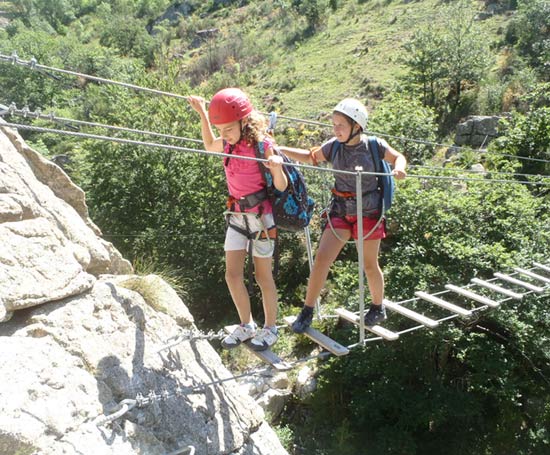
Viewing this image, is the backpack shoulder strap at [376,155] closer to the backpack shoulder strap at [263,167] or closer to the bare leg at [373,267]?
the bare leg at [373,267]

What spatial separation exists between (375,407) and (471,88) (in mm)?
15065

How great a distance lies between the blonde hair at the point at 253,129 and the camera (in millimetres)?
3967

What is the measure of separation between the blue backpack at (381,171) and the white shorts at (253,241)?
783 mm

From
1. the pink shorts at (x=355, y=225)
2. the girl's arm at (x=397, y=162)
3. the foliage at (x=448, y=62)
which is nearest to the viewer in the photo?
the girl's arm at (x=397, y=162)

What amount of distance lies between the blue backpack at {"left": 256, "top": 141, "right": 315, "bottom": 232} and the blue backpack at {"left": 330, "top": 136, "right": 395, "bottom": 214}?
0.45 meters

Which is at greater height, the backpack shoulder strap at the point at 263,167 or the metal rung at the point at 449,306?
the backpack shoulder strap at the point at 263,167

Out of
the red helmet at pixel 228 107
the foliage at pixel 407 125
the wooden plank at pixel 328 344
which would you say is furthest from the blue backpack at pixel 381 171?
the foliage at pixel 407 125

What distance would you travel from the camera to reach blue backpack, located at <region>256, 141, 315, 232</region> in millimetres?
4184

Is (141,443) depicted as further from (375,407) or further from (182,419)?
(375,407)

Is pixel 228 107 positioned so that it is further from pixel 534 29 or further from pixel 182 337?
pixel 534 29

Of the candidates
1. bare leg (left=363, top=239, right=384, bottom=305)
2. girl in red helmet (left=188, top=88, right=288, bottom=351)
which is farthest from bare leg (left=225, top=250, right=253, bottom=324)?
bare leg (left=363, top=239, right=384, bottom=305)

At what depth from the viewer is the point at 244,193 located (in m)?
4.20

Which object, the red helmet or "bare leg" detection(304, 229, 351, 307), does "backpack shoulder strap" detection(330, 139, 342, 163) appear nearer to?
"bare leg" detection(304, 229, 351, 307)

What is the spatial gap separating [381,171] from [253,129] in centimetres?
112
